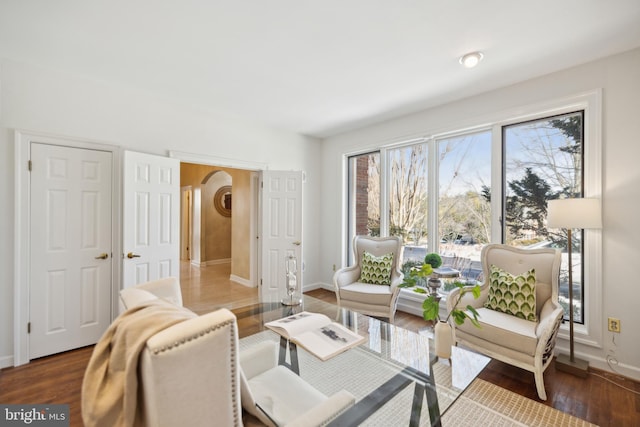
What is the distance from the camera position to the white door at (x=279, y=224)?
4234mm

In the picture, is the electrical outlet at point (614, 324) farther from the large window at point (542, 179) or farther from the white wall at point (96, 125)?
the white wall at point (96, 125)

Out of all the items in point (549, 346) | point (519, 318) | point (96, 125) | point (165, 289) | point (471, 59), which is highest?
point (471, 59)

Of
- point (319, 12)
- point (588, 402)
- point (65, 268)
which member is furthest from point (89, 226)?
point (588, 402)

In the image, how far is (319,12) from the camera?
190 cm

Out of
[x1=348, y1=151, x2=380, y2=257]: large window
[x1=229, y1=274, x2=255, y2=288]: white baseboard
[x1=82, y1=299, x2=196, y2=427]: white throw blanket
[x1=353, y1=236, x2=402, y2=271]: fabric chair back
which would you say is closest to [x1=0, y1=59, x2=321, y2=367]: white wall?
[x1=348, y1=151, x2=380, y2=257]: large window

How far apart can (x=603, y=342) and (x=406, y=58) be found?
2976 millimetres

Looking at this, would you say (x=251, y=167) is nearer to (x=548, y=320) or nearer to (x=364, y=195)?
(x=364, y=195)

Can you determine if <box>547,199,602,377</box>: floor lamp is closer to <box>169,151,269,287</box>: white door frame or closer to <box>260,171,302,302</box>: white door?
<box>260,171,302,302</box>: white door

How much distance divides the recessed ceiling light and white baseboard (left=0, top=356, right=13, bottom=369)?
4.73m

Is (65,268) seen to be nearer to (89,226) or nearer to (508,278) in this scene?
(89,226)

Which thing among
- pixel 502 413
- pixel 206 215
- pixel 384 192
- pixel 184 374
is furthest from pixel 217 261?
pixel 184 374

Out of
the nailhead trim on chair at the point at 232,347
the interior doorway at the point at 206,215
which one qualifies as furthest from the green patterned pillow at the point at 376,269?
the interior doorway at the point at 206,215

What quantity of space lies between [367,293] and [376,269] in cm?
43

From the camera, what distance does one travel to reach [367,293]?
3.18m
